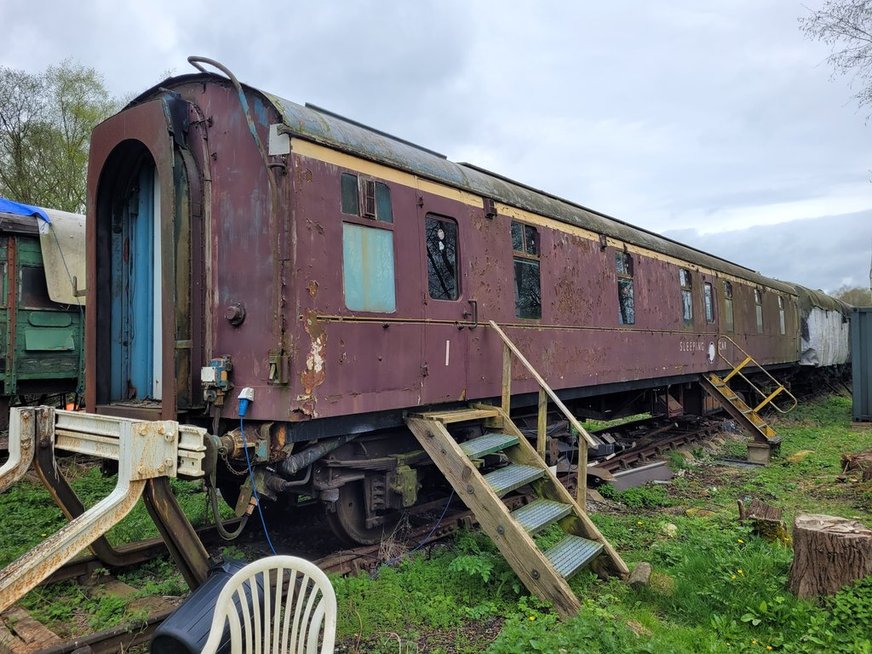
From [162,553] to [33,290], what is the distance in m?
4.89

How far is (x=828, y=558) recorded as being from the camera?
4031 mm

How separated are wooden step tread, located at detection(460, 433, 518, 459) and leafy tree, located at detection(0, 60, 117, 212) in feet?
61.1

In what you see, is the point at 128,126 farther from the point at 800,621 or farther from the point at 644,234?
the point at 644,234

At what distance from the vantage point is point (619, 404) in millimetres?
10500

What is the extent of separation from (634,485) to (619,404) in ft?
8.13

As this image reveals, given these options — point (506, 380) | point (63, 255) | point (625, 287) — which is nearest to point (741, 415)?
point (625, 287)

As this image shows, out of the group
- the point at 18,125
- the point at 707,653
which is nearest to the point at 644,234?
the point at 707,653

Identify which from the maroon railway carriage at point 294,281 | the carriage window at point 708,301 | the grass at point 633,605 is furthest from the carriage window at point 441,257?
the carriage window at point 708,301

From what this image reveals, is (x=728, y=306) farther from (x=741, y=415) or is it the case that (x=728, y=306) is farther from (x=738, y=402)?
(x=741, y=415)

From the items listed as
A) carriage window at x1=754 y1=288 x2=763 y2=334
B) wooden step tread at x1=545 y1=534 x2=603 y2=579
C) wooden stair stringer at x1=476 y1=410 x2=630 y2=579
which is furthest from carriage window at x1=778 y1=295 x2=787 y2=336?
wooden step tread at x1=545 y1=534 x2=603 y2=579

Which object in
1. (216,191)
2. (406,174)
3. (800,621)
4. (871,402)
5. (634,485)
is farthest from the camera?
(871,402)

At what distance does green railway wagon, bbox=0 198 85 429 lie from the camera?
7816 mm

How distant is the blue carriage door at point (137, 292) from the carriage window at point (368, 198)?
1707 mm

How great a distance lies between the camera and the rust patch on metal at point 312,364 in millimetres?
4238
